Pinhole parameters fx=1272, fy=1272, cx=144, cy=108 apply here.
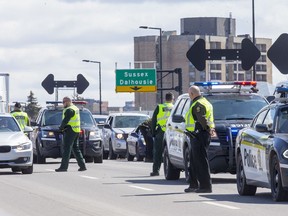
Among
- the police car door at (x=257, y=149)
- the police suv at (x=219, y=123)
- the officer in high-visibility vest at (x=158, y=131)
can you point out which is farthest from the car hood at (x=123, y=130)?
the police car door at (x=257, y=149)

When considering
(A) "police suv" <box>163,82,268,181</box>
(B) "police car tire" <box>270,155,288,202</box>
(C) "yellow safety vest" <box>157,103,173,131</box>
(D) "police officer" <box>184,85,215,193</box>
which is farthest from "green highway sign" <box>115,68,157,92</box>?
(B) "police car tire" <box>270,155,288,202</box>

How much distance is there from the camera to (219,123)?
24172mm

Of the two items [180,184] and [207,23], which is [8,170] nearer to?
[180,184]

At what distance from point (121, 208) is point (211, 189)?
381cm

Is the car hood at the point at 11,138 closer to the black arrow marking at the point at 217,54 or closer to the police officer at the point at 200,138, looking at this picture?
the black arrow marking at the point at 217,54

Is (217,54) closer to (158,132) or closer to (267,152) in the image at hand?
(158,132)

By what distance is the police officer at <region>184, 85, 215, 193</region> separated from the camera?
2103 cm

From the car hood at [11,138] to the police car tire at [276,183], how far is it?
A: 11.5 meters

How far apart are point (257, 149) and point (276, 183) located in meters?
1.20

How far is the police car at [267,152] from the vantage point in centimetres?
1814

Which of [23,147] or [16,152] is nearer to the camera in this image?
[16,152]

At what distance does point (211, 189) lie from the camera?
21219 mm

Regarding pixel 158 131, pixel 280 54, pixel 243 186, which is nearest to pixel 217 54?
pixel 158 131

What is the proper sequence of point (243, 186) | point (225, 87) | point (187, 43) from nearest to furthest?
point (243, 186) → point (225, 87) → point (187, 43)
